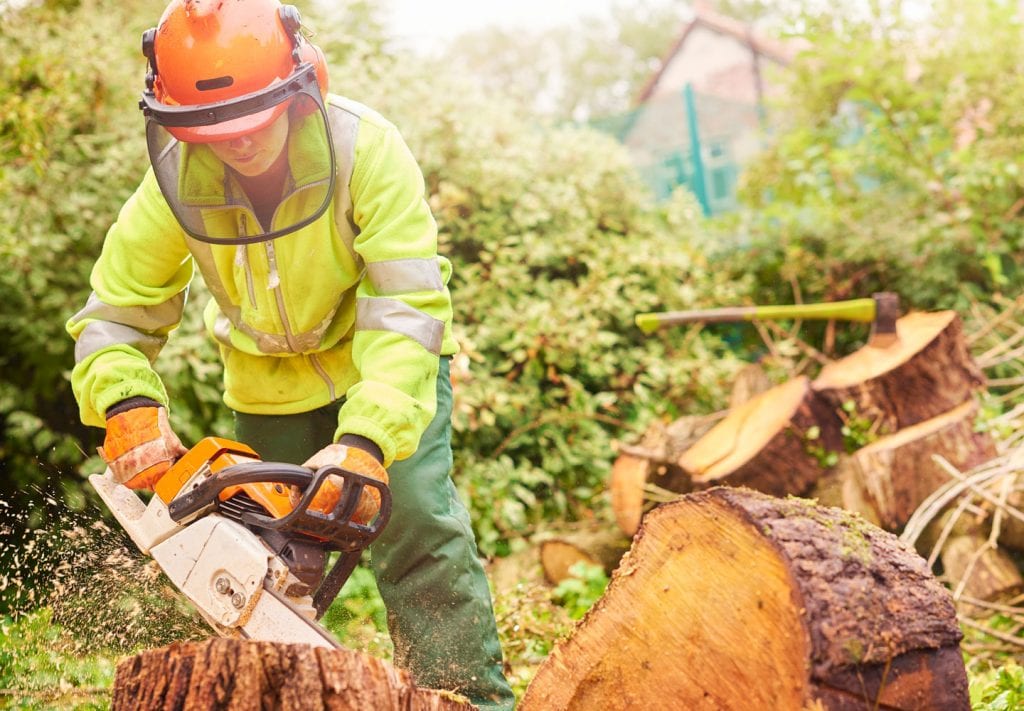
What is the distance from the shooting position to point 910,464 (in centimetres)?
391

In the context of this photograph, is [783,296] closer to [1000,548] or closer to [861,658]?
[1000,548]

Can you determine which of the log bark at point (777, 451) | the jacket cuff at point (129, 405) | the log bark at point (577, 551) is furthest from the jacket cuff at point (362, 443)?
the log bark at point (577, 551)

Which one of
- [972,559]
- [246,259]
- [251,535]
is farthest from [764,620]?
[972,559]

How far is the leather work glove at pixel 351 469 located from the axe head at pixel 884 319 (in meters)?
3.17

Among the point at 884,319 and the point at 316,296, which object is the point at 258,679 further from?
the point at 884,319

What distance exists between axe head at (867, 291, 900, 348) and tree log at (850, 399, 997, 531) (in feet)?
2.01

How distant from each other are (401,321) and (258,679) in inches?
32.1

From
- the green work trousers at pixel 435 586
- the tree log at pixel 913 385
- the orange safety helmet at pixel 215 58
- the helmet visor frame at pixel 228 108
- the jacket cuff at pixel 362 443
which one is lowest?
the tree log at pixel 913 385

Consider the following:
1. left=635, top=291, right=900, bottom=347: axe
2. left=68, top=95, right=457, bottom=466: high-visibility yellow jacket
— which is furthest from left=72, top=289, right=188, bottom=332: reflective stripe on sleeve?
left=635, top=291, right=900, bottom=347: axe

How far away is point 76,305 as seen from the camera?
468 centimetres

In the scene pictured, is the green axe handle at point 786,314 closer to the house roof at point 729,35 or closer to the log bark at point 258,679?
the log bark at point 258,679

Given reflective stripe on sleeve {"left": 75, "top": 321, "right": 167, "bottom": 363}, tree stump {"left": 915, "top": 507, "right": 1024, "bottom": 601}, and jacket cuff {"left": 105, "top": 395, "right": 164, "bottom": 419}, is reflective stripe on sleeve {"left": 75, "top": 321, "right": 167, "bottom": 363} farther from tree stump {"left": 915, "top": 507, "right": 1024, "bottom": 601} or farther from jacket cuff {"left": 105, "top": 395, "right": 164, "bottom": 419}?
tree stump {"left": 915, "top": 507, "right": 1024, "bottom": 601}

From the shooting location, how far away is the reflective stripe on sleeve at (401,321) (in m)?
2.07

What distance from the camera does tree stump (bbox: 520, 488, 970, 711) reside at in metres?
1.56
